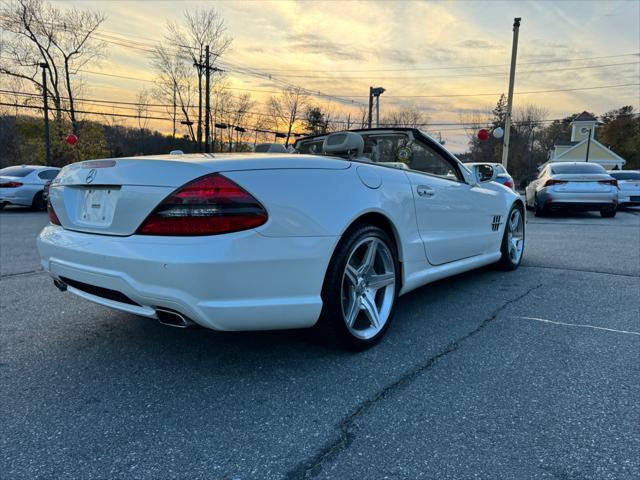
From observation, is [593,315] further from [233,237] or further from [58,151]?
[58,151]

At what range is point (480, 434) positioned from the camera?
1.90 metres

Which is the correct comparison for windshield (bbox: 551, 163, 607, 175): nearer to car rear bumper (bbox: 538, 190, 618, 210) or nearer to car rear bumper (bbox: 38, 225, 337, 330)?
car rear bumper (bbox: 538, 190, 618, 210)

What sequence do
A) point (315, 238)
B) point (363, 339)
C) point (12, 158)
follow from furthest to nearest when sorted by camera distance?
point (12, 158), point (363, 339), point (315, 238)

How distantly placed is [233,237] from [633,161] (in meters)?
76.8

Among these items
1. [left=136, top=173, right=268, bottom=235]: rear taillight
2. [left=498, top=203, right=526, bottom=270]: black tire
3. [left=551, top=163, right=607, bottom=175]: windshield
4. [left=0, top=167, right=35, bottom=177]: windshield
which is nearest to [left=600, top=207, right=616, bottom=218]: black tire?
[left=551, top=163, right=607, bottom=175]: windshield

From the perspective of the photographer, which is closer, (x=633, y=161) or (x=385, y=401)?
(x=385, y=401)

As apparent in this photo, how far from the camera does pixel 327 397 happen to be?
220 centimetres

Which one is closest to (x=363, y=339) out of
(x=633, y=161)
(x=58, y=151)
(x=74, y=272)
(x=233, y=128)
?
(x=74, y=272)

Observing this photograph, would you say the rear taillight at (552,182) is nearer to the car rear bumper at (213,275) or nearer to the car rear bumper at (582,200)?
the car rear bumper at (582,200)

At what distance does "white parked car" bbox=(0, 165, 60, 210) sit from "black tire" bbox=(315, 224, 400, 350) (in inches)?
532

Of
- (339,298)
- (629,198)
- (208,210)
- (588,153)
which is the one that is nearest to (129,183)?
(208,210)

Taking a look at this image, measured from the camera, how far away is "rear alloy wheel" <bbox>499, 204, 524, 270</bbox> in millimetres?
4836

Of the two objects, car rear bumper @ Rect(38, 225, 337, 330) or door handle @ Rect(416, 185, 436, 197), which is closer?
car rear bumper @ Rect(38, 225, 337, 330)

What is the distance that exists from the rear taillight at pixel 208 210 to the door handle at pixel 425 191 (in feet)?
4.74
